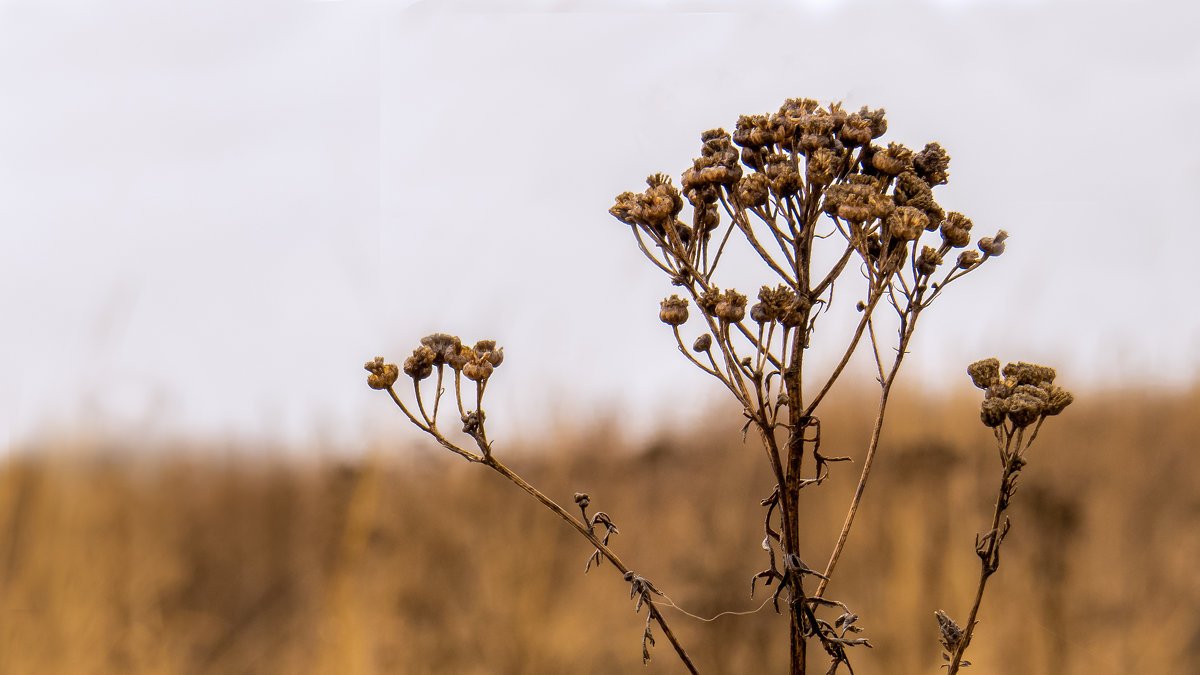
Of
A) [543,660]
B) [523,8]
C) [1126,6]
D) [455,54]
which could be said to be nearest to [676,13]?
[523,8]

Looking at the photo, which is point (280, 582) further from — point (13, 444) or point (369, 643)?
point (13, 444)

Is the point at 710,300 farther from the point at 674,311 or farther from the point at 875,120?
the point at 875,120

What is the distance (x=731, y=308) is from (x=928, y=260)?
0.50 ft

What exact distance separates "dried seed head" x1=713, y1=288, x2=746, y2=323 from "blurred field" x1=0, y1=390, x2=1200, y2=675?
23.5 inches

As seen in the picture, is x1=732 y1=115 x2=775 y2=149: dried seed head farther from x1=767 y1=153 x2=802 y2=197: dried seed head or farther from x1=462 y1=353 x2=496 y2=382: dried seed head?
x1=462 y1=353 x2=496 y2=382: dried seed head

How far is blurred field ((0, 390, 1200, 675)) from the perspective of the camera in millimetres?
1060

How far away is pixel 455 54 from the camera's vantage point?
3.73 ft

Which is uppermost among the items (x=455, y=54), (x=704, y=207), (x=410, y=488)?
(x=455, y=54)

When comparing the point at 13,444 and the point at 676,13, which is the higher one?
the point at 676,13

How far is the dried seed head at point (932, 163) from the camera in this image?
1.87ft

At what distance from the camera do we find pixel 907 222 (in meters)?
0.51

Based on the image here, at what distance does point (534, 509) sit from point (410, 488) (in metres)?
0.17

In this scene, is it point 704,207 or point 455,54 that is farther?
point 455,54

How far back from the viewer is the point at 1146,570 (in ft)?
3.48
